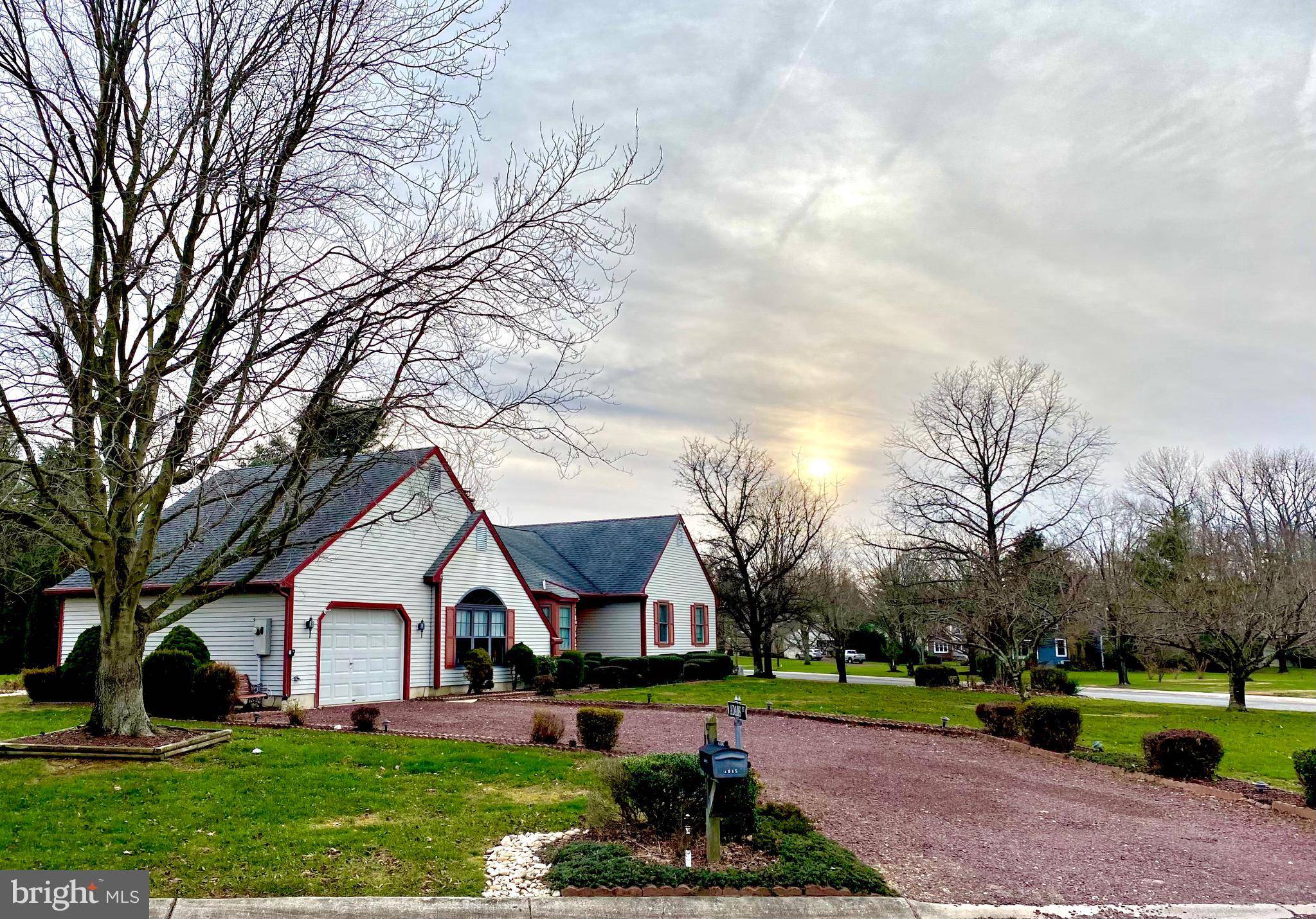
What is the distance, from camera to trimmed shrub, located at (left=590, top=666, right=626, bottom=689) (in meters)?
28.2

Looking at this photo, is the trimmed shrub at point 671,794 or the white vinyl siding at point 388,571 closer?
the trimmed shrub at point 671,794

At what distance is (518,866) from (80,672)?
1545 cm

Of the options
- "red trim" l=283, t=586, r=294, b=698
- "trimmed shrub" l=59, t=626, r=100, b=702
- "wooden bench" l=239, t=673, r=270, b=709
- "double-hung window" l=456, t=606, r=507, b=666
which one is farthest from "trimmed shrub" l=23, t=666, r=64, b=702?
"double-hung window" l=456, t=606, r=507, b=666

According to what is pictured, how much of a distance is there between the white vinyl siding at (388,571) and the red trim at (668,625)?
1257cm

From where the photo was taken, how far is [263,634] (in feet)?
60.7

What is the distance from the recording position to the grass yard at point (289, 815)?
20.6 feet

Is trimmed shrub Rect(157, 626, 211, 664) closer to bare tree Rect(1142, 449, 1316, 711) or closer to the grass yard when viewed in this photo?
the grass yard

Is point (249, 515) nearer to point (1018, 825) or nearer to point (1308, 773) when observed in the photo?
point (1018, 825)

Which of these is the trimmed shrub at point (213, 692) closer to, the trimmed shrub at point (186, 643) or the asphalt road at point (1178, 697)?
the trimmed shrub at point (186, 643)

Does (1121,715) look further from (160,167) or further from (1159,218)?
(160,167)

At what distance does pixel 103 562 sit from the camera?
36.6ft

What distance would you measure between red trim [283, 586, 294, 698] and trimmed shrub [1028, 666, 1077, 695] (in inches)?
890

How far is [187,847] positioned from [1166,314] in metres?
14.4

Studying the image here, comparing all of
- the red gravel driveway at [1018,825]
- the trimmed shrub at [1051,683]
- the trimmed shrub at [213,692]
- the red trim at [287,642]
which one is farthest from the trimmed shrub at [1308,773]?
the trimmed shrub at [1051,683]
